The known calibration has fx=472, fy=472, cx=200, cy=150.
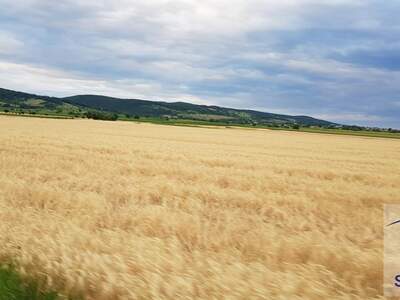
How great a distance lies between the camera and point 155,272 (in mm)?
4324

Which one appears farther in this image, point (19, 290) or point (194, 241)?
point (194, 241)

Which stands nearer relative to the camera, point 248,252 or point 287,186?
point 248,252

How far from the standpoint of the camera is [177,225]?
6.71m

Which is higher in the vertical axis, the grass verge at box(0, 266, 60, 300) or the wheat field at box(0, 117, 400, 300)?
the wheat field at box(0, 117, 400, 300)

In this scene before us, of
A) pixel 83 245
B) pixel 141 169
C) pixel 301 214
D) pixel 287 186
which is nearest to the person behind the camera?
pixel 83 245

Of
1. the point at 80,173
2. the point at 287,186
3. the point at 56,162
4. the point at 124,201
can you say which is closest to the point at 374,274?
the point at 124,201

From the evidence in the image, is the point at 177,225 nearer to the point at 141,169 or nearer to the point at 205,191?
the point at 205,191

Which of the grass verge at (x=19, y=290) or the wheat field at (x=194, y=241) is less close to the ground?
the wheat field at (x=194, y=241)

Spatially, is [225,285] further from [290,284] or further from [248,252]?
[248,252]

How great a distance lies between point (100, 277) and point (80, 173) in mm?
10875

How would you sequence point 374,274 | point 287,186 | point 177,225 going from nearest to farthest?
point 374,274 < point 177,225 < point 287,186

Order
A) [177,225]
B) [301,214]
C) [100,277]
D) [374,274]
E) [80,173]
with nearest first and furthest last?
[100,277], [374,274], [177,225], [301,214], [80,173]

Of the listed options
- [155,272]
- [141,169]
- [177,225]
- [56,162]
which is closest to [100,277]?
[155,272]

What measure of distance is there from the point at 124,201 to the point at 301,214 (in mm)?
3593
